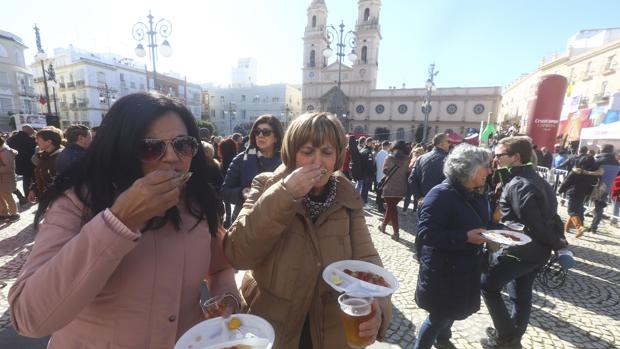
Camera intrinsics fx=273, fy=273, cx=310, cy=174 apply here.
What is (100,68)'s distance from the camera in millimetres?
42594

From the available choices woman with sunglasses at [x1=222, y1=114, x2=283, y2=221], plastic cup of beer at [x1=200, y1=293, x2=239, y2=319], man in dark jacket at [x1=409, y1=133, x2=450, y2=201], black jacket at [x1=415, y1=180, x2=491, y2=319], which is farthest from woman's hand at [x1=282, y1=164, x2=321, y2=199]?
man in dark jacket at [x1=409, y1=133, x2=450, y2=201]

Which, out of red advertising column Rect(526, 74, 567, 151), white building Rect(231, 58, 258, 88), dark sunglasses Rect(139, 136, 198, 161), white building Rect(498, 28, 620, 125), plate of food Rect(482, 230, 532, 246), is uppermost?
white building Rect(231, 58, 258, 88)

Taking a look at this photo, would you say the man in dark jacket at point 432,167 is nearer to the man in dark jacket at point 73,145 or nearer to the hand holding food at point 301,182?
the hand holding food at point 301,182

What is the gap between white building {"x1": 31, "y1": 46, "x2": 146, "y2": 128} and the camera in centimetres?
4156

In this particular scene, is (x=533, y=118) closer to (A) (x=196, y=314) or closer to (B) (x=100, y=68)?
(A) (x=196, y=314)

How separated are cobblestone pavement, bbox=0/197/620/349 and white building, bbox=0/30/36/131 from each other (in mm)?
41478

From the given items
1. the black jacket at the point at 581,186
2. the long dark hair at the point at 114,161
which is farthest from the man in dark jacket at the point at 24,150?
the black jacket at the point at 581,186

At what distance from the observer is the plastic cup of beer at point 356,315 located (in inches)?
51.8

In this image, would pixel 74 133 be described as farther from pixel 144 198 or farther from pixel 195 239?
pixel 144 198

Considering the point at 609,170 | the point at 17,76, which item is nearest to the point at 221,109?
the point at 17,76

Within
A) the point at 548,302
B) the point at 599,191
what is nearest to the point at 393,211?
the point at 548,302

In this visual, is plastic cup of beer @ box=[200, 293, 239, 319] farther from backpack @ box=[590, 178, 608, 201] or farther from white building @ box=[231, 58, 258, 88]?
white building @ box=[231, 58, 258, 88]

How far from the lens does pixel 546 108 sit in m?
14.0

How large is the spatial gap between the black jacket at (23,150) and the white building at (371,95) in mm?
47061
